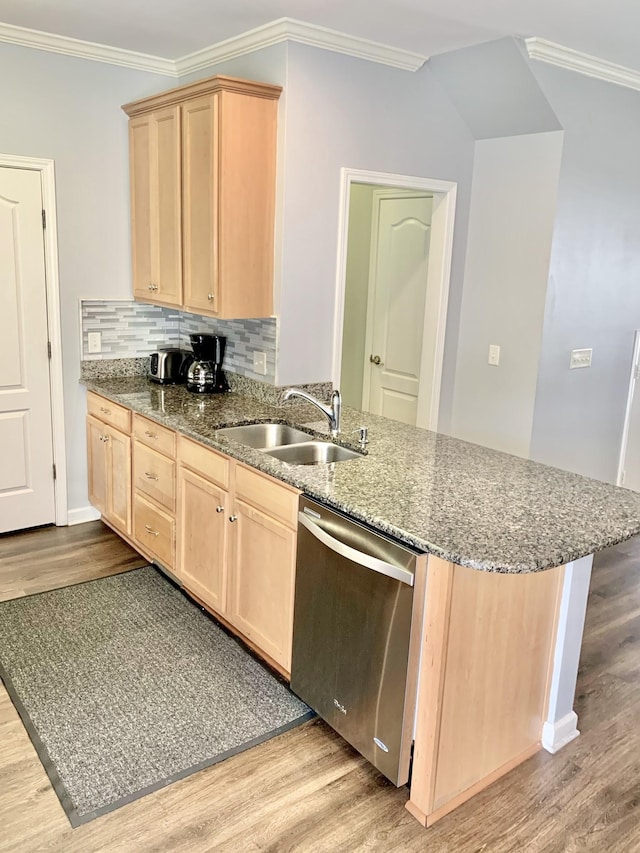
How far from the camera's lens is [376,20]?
305 centimetres

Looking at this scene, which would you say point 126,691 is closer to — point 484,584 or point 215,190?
point 484,584

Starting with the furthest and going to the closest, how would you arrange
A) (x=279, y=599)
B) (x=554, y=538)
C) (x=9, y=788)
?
(x=279, y=599) < (x=9, y=788) < (x=554, y=538)

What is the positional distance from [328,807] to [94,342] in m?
2.87

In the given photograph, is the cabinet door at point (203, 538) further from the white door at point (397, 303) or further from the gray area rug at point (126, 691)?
the white door at point (397, 303)

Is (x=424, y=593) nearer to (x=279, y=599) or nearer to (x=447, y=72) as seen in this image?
(x=279, y=599)

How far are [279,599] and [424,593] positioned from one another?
805 mm

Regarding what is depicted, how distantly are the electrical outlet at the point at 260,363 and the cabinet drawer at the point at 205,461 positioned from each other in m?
0.66

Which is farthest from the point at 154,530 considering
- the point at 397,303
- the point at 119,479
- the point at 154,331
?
the point at 397,303

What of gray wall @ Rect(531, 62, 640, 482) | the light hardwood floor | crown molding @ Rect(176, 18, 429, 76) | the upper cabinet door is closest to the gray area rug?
the light hardwood floor

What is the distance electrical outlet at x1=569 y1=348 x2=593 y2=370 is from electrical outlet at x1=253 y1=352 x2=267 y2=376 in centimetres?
176

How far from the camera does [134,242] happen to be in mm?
4066

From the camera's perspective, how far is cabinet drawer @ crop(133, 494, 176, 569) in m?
3.43

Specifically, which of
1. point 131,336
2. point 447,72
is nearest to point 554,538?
point 447,72

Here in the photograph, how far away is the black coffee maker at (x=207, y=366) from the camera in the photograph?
387 cm
